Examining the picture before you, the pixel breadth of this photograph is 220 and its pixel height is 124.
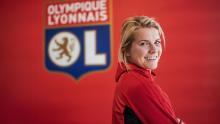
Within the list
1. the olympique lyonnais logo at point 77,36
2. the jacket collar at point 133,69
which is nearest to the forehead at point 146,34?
the jacket collar at point 133,69

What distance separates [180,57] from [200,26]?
0.29 meters

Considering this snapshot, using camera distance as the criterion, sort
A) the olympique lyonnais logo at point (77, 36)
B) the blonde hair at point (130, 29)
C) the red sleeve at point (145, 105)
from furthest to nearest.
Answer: the olympique lyonnais logo at point (77, 36)
the blonde hair at point (130, 29)
the red sleeve at point (145, 105)

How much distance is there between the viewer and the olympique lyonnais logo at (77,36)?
2.79 m

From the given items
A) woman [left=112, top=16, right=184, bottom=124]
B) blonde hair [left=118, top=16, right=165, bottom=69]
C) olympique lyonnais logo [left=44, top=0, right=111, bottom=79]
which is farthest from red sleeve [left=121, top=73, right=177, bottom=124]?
olympique lyonnais logo [left=44, top=0, right=111, bottom=79]

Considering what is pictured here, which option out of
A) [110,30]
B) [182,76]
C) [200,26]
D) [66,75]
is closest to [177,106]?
[182,76]

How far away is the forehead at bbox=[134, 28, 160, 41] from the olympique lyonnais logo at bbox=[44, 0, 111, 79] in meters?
1.57

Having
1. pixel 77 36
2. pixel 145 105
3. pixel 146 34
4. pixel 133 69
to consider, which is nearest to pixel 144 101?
pixel 145 105

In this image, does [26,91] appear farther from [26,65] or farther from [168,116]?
[168,116]

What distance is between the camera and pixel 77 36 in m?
2.87

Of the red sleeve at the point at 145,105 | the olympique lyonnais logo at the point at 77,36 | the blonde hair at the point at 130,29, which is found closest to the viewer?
the red sleeve at the point at 145,105

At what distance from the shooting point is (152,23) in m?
1.20

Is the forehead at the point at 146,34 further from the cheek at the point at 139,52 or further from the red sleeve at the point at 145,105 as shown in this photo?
the red sleeve at the point at 145,105

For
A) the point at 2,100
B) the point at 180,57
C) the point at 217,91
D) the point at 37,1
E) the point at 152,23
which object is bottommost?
the point at 2,100

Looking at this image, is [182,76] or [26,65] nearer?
[182,76]
